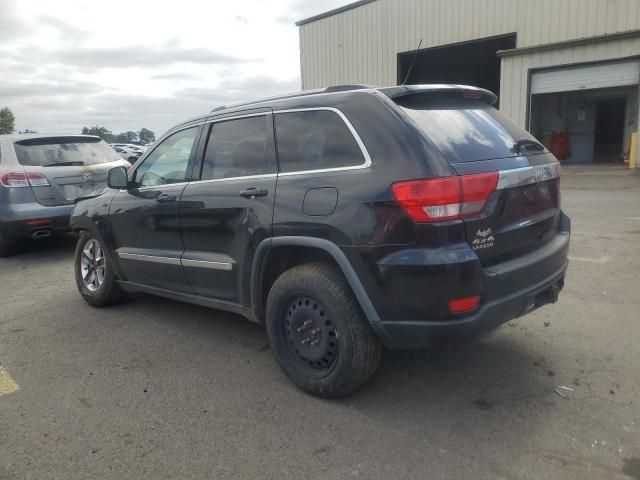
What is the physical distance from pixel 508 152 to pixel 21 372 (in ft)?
11.8

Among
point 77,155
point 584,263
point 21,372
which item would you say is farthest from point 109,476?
point 77,155

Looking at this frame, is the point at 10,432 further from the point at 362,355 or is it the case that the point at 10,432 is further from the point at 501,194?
the point at 501,194

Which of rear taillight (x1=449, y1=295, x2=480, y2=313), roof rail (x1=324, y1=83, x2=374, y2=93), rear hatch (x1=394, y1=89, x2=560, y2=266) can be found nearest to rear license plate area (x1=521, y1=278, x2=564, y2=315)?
rear hatch (x1=394, y1=89, x2=560, y2=266)

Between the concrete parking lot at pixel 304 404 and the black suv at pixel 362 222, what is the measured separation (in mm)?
383

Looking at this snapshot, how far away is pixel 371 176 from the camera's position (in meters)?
2.83

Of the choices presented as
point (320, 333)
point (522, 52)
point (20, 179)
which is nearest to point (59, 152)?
point (20, 179)

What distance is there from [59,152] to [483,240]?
666 cm

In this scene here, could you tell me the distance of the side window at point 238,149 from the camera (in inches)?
139

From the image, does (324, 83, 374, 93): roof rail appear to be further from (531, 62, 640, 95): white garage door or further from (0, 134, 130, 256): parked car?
(531, 62, 640, 95): white garage door

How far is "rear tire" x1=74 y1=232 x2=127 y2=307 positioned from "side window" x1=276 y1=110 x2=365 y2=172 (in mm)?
2406

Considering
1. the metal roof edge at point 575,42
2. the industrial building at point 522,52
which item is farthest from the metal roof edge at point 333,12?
the metal roof edge at point 575,42

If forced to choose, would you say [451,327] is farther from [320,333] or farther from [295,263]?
[295,263]

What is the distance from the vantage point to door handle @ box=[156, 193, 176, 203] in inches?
158

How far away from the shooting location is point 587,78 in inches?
640
